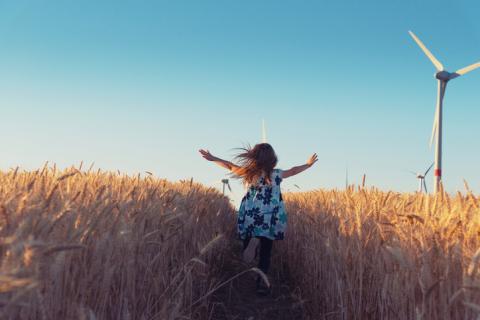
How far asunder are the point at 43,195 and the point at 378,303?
105 inches

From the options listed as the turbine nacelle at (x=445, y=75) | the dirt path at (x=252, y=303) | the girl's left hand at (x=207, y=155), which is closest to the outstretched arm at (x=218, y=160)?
the girl's left hand at (x=207, y=155)

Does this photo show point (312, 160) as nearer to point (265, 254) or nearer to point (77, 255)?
point (265, 254)

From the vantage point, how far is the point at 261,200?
21.5 feet

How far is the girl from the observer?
21.1ft

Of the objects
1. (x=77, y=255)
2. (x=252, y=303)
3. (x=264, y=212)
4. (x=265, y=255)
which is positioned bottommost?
(x=252, y=303)

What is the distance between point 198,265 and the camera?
522 cm

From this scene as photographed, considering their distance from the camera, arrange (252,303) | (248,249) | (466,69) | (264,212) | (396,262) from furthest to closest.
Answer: (466,69), (248,249), (264,212), (252,303), (396,262)

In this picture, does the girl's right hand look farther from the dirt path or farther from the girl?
the dirt path

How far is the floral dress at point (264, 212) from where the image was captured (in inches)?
253

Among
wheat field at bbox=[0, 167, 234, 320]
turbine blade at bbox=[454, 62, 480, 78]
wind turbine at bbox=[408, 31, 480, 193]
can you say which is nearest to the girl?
wheat field at bbox=[0, 167, 234, 320]

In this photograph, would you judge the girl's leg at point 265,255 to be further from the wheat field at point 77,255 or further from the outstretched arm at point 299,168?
the wheat field at point 77,255

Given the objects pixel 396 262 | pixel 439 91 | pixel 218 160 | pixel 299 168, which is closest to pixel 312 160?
pixel 299 168

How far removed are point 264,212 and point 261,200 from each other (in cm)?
18

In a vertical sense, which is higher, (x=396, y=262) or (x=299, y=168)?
(x=299, y=168)
